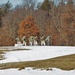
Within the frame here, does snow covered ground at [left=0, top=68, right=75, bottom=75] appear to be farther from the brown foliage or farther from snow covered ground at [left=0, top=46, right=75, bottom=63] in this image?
the brown foliage

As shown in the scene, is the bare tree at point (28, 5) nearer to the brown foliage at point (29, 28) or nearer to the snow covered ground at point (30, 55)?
the brown foliage at point (29, 28)

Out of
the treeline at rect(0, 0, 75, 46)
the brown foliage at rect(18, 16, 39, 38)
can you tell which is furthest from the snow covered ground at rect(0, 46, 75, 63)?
the treeline at rect(0, 0, 75, 46)

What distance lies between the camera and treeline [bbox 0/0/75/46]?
4100cm

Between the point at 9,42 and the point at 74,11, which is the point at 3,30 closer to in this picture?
the point at 9,42

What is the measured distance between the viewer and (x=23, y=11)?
180ft

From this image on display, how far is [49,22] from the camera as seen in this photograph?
49.2 metres

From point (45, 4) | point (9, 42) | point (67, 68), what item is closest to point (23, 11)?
point (45, 4)

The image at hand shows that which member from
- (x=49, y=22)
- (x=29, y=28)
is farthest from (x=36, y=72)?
(x=49, y=22)

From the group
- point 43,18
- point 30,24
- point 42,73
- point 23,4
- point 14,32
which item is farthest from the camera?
point 23,4

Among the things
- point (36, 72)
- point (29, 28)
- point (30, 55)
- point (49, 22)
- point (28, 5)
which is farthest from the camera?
point (28, 5)

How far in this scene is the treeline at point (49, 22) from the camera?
135 ft

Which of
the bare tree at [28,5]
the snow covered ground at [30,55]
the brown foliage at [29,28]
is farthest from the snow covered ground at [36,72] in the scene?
the bare tree at [28,5]

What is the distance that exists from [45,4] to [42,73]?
165 ft

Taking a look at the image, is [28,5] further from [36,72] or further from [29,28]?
[36,72]
